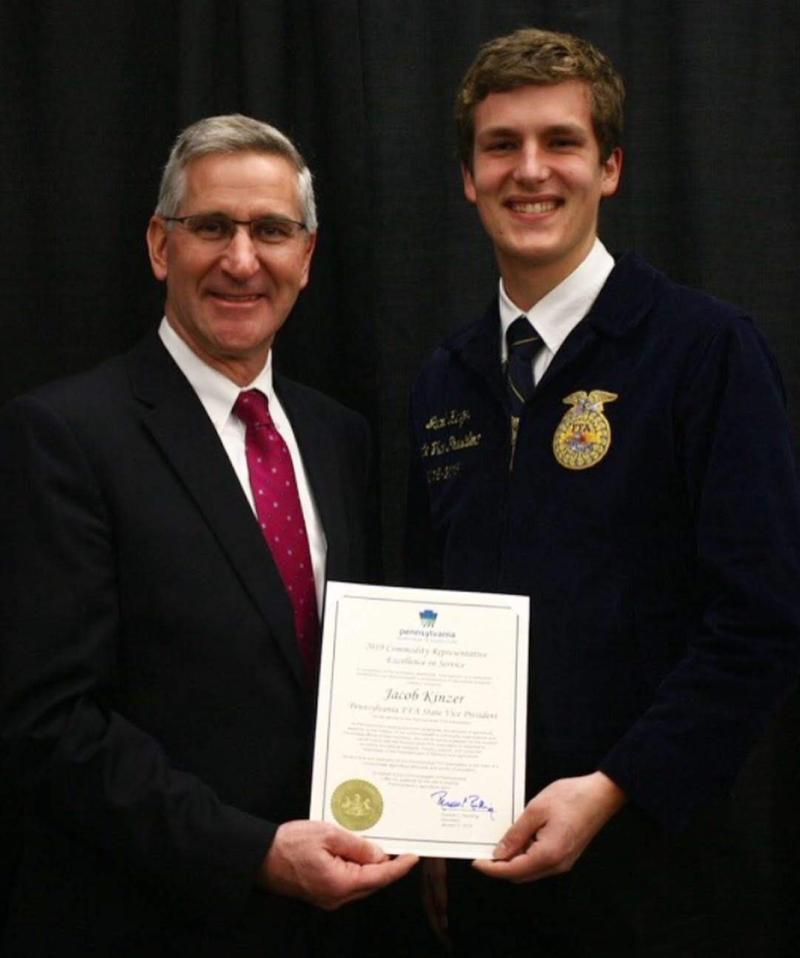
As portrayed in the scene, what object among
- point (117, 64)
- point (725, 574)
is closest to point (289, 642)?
point (725, 574)

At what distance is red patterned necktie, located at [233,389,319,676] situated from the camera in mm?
1967

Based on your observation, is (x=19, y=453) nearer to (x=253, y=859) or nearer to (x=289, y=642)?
(x=289, y=642)

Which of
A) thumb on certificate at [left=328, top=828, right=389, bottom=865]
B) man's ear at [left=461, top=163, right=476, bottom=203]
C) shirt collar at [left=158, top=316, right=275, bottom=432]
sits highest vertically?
man's ear at [left=461, top=163, right=476, bottom=203]

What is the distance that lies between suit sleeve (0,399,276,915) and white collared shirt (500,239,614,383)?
75 cm

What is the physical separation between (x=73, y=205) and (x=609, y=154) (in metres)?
1.07

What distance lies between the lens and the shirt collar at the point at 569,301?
2027mm

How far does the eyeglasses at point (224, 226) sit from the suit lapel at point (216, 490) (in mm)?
270

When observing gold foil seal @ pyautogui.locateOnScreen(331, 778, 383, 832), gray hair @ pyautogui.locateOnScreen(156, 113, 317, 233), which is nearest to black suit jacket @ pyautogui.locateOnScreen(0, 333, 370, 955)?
gold foil seal @ pyautogui.locateOnScreen(331, 778, 383, 832)

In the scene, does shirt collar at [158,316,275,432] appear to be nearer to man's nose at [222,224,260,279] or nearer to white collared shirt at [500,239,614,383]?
man's nose at [222,224,260,279]

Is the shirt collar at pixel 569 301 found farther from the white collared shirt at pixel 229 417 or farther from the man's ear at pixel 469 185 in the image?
the white collared shirt at pixel 229 417

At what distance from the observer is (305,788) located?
195 cm

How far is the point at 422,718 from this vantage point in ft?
5.94

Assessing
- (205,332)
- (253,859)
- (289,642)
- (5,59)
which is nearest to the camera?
(253,859)

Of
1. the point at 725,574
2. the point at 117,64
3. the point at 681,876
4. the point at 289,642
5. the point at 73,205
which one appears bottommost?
the point at 681,876
